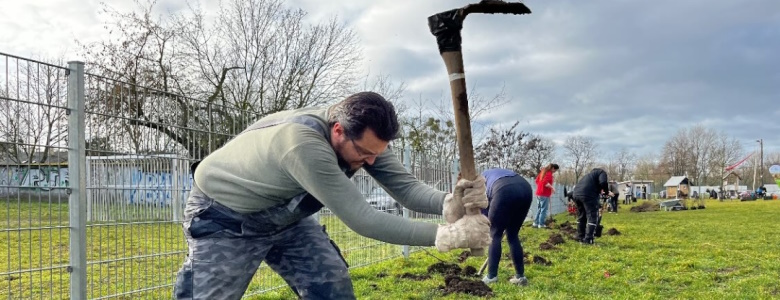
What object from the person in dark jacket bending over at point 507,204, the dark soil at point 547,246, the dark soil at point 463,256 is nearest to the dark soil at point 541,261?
the dark soil at point 463,256

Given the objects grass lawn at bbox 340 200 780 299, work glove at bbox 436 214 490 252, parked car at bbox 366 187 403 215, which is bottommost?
grass lawn at bbox 340 200 780 299

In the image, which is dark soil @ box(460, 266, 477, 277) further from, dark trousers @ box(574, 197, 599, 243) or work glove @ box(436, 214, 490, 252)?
work glove @ box(436, 214, 490, 252)

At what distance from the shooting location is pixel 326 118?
113 inches

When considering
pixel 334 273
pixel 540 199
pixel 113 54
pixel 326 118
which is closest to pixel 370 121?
pixel 326 118

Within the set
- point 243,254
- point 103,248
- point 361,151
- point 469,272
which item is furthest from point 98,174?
point 469,272

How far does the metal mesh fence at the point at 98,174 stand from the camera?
13.3ft

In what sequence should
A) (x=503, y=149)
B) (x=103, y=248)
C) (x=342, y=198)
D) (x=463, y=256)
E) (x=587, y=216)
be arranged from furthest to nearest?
(x=503, y=149), (x=587, y=216), (x=463, y=256), (x=103, y=248), (x=342, y=198)

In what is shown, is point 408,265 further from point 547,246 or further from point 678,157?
point 678,157

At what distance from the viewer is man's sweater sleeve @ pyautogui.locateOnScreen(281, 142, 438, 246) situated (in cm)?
251

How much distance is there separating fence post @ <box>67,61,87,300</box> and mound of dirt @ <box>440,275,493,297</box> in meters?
Result: 3.62

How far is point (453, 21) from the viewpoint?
285cm

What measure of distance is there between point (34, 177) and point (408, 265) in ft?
18.0

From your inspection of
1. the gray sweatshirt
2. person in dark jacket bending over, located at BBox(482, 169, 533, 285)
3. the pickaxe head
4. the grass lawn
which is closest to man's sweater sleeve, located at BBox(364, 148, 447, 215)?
the gray sweatshirt

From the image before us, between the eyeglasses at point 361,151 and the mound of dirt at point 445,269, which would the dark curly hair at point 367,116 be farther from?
the mound of dirt at point 445,269
